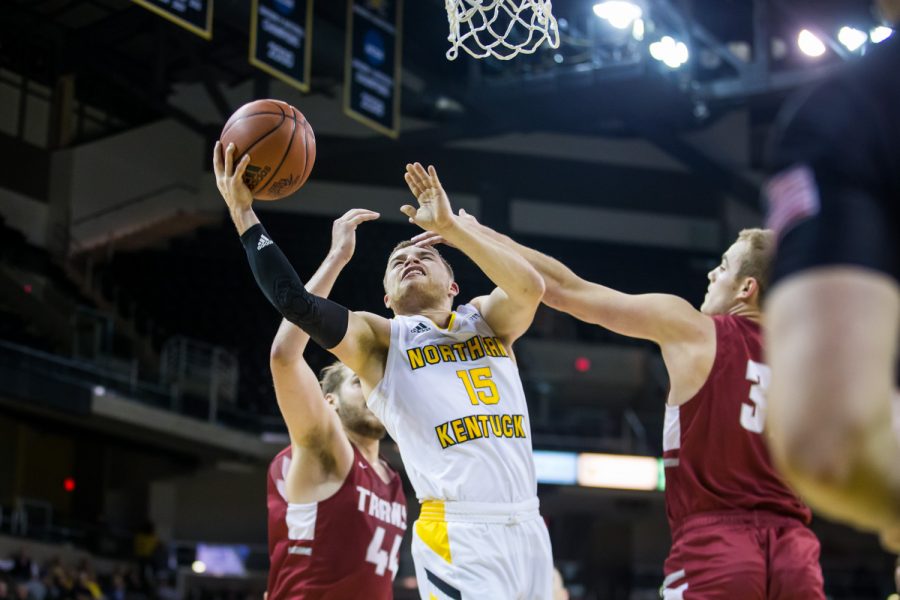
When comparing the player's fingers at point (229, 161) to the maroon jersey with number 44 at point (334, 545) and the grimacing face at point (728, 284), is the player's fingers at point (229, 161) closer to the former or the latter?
the maroon jersey with number 44 at point (334, 545)

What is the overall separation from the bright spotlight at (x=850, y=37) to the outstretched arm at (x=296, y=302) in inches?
447

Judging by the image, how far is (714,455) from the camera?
150 inches

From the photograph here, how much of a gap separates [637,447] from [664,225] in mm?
7369

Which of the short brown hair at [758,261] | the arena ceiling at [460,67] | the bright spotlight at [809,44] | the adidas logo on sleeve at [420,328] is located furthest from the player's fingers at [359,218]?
the bright spotlight at [809,44]

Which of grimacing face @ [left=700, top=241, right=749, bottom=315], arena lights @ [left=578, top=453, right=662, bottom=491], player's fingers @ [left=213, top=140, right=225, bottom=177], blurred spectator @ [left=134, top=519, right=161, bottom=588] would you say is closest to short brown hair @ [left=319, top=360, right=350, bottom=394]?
player's fingers @ [left=213, top=140, right=225, bottom=177]

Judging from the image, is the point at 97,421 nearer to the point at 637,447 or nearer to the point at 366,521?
Result: the point at 637,447

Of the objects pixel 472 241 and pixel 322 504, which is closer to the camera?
pixel 472 241

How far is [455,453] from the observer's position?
166 inches

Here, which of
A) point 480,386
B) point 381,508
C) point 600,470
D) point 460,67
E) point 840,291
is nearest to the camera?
point 840,291

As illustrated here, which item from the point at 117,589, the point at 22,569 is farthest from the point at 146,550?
the point at 22,569

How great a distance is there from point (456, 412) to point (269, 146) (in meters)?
1.35

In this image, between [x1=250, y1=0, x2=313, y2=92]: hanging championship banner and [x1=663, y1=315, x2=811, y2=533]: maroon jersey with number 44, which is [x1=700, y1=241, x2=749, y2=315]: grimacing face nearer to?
[x1=663, y1=315, x2=811, y2=533]: maroon jersey with number 44

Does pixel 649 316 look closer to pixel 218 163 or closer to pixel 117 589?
pixel 218 163

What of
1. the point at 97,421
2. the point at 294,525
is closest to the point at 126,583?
the point at 97,421
